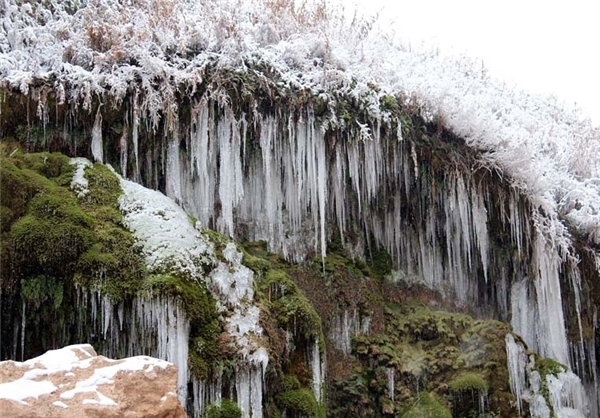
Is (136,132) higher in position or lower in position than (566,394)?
higher

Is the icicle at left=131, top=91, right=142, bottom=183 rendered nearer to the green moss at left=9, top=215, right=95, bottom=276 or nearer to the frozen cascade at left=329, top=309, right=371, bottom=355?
the green moss at left=9, top=215, right=95, bottom=276

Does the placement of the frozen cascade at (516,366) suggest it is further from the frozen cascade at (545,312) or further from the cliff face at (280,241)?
the frozen cascade at (545,312)

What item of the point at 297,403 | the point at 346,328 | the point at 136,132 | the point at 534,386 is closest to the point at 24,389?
the point at 297,403

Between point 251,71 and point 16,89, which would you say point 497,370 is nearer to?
point 251,71

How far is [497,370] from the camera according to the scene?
416 inches

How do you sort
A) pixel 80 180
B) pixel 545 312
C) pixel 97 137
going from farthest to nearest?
pixel 545 312, pixel 97 137, pixel 80 180

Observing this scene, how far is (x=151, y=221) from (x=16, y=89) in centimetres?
280

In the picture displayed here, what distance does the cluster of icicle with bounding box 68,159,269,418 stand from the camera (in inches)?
295

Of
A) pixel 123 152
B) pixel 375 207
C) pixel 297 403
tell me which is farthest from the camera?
pixel 375 207

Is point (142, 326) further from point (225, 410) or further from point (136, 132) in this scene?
point (136, 132)

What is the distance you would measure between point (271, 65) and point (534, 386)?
623cm

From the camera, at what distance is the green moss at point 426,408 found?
1021 centimetres

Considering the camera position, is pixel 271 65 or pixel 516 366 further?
pixel 271 65

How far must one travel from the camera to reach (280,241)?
11.2m
